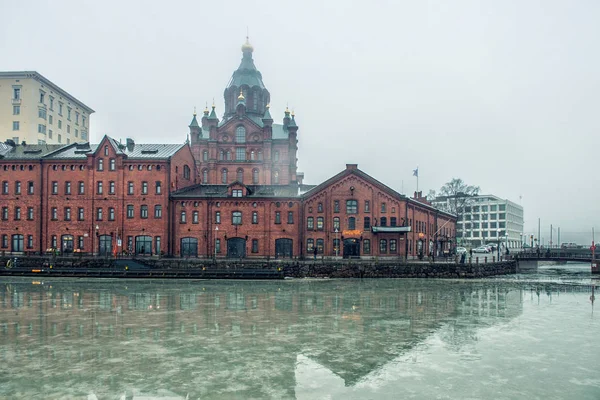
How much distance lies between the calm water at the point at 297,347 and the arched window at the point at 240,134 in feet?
151

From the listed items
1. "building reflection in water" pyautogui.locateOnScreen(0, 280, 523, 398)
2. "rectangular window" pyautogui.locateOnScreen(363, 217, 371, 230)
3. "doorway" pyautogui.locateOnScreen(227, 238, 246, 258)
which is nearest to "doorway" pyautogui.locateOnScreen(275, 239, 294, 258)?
"doorway" pyautogui.locateOnScreen(227, 238, 246, 258)

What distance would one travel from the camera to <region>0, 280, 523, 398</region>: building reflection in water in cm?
1368

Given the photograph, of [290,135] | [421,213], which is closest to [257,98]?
[290,135]

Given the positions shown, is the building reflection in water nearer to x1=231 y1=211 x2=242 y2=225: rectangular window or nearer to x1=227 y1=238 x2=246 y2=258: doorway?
Answer: x1=227 y1=238 x2=246 y2=258: doorway

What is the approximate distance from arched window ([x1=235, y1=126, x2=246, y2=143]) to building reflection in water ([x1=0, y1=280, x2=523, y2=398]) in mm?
42233

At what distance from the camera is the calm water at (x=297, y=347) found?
13.1m

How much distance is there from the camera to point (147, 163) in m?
59.2

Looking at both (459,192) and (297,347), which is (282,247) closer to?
(297,347)

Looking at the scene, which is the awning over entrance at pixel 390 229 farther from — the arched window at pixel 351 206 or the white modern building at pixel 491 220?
the white modern building at pixel 491 220

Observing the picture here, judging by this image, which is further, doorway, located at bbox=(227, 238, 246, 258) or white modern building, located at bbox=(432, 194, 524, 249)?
white modern building, located at bbox=(432, 194, 524, 249)

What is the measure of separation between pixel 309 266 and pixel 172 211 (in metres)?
20.0

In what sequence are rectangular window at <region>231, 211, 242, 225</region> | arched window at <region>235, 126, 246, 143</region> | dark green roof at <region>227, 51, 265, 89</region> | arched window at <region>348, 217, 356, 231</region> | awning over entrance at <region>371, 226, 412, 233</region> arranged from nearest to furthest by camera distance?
awning over entrance at <region>371, 226, 412, 233</region> → arched window at <region>348, 217, 356, 231</region> → rectangular window at <region>231, 211, 242, 225</region> → arched window at <region>235, 126, 246, 143</region> → dark green roof at <region>227, 51, 265, 89</region>

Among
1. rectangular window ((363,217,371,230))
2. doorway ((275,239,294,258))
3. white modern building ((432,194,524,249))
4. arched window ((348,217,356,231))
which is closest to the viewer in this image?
rectangular window ((363,217,371,230))

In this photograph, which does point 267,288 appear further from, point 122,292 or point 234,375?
point 234,375
